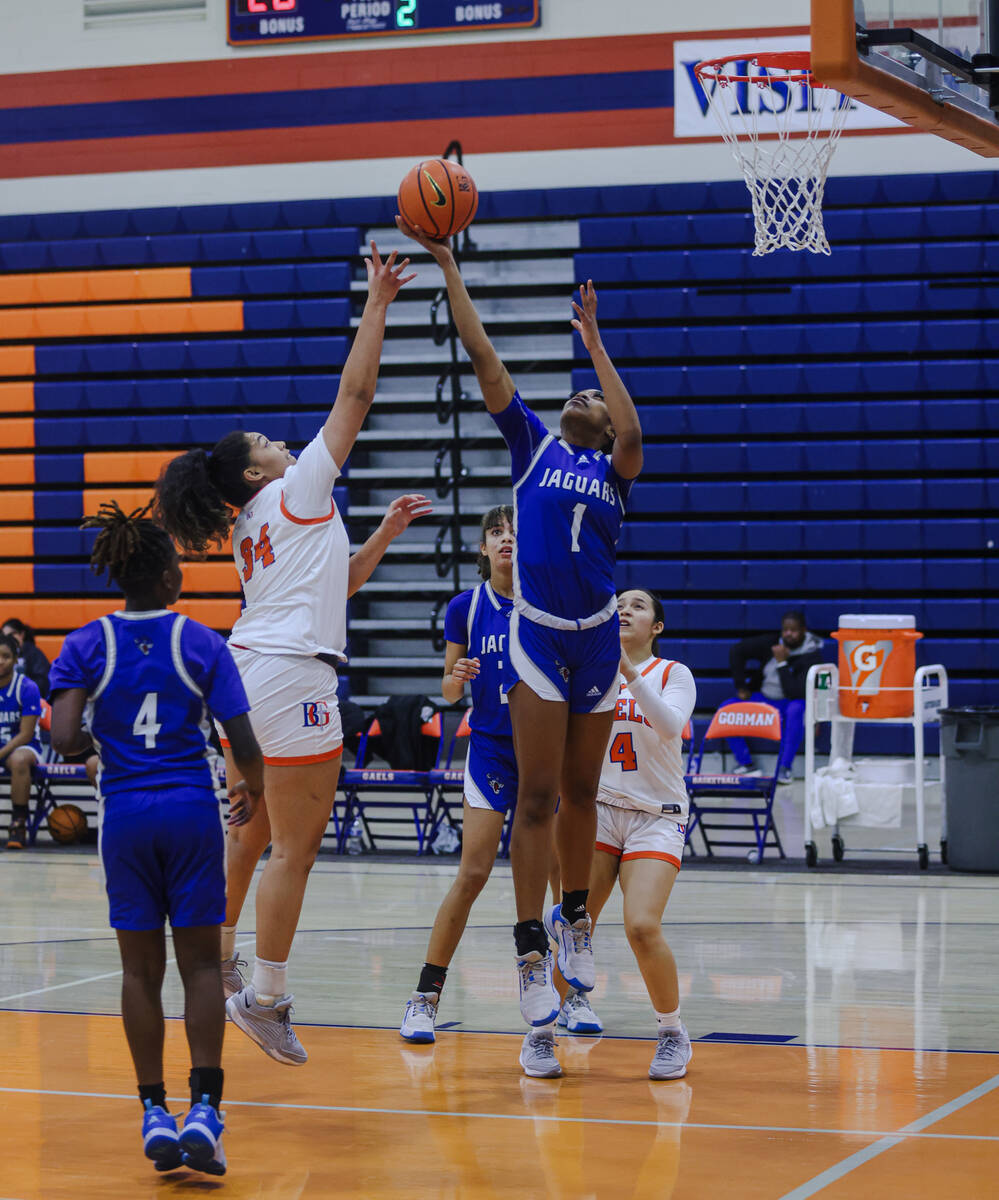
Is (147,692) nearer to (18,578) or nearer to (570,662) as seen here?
(570,662)

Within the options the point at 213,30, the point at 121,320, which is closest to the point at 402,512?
the point at 121,320

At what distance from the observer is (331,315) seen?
43.2 feet

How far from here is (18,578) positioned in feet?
45.0

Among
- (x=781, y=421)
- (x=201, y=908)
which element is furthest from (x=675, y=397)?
(x=201, y=908)

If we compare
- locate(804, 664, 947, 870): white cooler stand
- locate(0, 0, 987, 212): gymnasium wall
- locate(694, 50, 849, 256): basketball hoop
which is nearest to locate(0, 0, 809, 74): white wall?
locate(0, 0, 987, 212): gymnasium wall

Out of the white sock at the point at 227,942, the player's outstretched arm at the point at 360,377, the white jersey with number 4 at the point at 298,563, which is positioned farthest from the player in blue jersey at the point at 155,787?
the white sock at the point at 227,942

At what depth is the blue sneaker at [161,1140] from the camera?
136 inches

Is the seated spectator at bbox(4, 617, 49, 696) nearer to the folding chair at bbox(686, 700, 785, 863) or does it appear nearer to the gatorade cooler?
the folding chair at bbox(686, 700, 785, 863)

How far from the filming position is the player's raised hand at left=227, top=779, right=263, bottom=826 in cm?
368

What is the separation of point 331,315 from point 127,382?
195 cm

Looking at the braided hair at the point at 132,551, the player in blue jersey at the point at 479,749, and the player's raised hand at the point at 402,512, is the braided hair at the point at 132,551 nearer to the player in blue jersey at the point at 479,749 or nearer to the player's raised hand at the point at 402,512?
the player's raised hand at the point at 402,512

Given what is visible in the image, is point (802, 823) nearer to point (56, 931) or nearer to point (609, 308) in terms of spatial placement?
point (609, 308)

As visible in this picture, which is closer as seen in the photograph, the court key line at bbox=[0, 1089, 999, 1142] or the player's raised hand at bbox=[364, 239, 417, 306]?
the court key line at bbox=[0, 1089, 999, 1142]

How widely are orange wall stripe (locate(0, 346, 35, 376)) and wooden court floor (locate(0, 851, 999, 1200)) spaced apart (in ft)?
24.3
